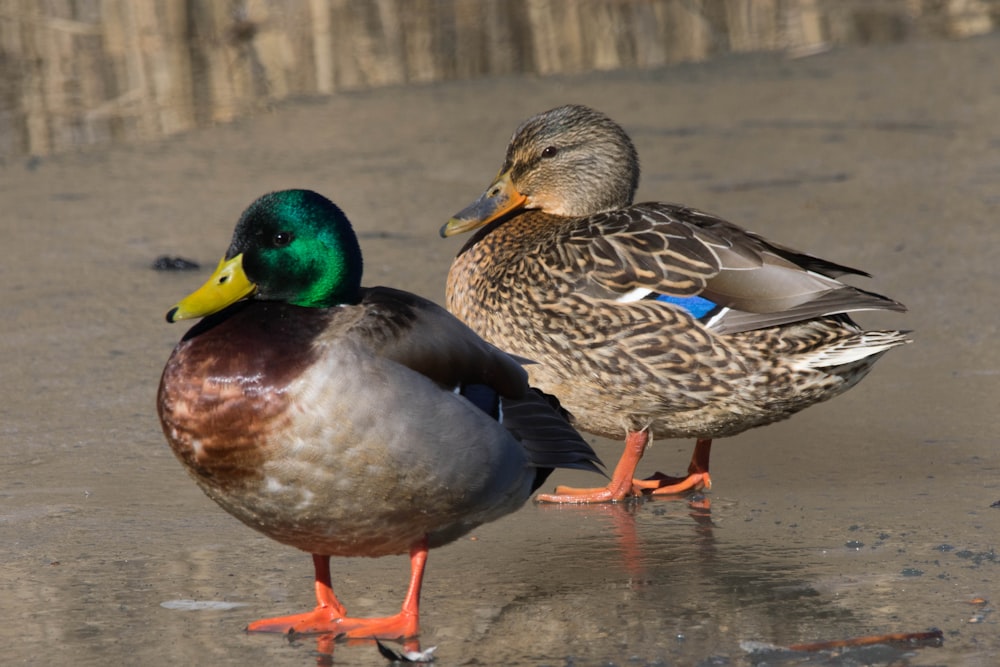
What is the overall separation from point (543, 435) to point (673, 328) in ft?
3.07

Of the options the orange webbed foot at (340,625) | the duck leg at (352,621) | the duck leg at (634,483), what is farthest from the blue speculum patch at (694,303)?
the orange webbed foot at (340,625)

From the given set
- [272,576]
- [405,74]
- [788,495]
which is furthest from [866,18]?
[272,576]

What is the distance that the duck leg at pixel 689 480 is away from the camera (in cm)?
458

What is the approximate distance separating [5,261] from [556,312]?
3.11 m

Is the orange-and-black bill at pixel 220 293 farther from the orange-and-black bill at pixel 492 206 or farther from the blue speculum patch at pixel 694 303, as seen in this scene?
the orange-and-black bill at pixel 492 206

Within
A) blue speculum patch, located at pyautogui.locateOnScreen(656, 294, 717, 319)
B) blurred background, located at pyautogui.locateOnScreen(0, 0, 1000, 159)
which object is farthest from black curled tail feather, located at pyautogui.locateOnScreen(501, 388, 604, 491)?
blurred background, located at pyautogui.locateOnScreen(0, 0, 1000, 159)

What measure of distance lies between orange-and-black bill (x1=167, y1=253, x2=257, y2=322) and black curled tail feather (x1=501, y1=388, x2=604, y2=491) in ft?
2.24

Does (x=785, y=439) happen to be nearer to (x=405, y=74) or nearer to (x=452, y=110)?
(x=452, y=110)

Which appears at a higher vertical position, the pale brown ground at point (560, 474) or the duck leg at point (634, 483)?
the pale brown ground at point (560, 474)

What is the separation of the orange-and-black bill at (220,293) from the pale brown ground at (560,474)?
2.27 feet

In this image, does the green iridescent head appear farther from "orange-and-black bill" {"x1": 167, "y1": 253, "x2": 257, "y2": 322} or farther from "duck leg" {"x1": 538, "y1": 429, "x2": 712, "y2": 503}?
"duck leg" {"x1": 538, "y1": 429, "x2": 712, "y2": 503}

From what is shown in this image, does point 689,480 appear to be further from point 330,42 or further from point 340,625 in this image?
point 330,42

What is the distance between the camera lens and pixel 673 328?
4578 mm

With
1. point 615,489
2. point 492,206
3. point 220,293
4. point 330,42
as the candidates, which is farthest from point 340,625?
point 330,42
